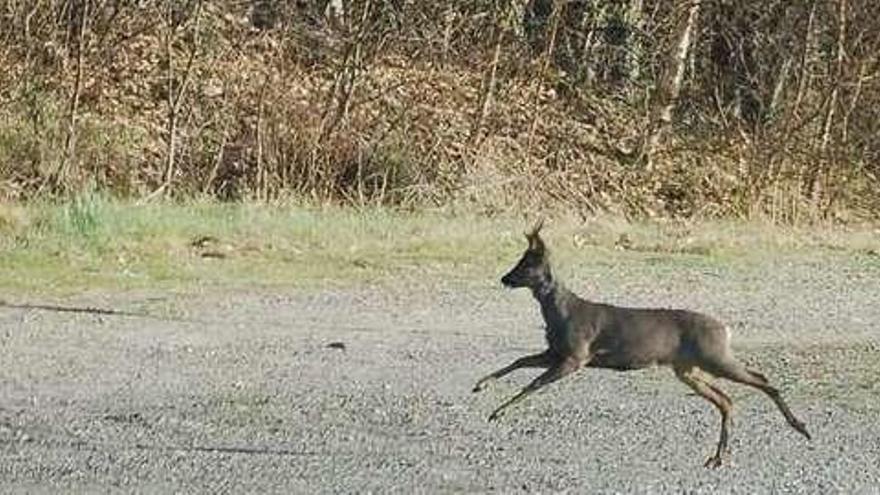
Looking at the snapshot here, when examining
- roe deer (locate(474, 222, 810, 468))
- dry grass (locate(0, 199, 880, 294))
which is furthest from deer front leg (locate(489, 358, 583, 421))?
dry grass (locate(0, 199, 880, 294))

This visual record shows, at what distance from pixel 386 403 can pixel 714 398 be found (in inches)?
83.4

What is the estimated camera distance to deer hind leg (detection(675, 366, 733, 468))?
9.03 meters

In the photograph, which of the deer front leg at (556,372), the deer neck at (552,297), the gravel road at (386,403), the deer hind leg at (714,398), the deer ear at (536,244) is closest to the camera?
the gravel road at (386,403)

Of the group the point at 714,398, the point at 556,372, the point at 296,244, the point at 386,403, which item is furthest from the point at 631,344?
the point at 296,244

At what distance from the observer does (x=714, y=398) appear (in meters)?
9.26

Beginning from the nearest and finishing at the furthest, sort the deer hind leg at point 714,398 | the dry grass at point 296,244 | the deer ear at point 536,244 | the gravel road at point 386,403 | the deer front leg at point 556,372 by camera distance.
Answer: the gravel road at point 386,403 → the deer front leg at point 556,372 → the deer hind leg at point 714,398 → the deer ear at point 536,244 → the dry grass at point 296,244

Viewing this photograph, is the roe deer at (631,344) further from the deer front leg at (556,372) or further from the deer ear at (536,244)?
the deer ear at (536,244)

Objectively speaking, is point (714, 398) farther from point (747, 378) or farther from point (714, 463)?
point (714, 463)

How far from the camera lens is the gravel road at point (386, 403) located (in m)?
8.54

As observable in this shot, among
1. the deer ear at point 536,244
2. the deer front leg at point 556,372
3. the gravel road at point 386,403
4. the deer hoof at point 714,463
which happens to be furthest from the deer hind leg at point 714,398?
the deer ear at point 536,244

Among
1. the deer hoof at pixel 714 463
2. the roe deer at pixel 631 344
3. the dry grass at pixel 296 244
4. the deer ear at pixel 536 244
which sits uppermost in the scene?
the deer ear at pixel 536 244

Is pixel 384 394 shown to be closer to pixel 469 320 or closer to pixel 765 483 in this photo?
pixel 765 483

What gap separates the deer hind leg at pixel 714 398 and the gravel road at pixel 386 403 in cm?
11

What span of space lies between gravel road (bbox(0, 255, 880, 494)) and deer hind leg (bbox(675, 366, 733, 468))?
11 centimetres
